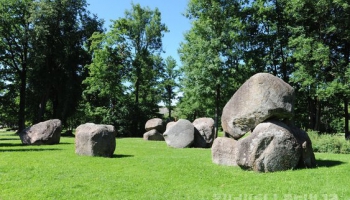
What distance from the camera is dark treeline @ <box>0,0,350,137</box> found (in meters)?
28.0

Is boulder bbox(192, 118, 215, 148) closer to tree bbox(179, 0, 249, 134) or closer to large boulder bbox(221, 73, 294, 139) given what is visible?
tree bbox(179, 0, 249, 134)

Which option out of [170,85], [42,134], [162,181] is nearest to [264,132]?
[162,181]

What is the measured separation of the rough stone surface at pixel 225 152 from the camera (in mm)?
12648

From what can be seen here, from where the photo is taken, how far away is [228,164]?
1266 centimetres

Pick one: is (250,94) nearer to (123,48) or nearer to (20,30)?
(123,48)

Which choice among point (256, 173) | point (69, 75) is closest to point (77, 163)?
point (256, 173)

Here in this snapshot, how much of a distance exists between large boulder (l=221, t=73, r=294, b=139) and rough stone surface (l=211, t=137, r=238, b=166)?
65 centimetres

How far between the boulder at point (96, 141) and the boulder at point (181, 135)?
7.26 metres

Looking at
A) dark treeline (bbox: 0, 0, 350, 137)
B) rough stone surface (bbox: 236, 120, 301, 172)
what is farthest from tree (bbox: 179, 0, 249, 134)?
rough stone surface (bbox: 236, 120, 301, 172)

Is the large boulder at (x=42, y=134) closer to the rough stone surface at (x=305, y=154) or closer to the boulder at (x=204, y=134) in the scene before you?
the boulder at (x=204, y=134)

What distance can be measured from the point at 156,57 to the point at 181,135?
2409 centimetres

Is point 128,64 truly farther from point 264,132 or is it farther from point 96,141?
point 264,132

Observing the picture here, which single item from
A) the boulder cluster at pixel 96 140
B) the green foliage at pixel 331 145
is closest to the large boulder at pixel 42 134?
the boulder cluster at pixel 96 140

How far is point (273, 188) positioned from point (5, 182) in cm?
834
